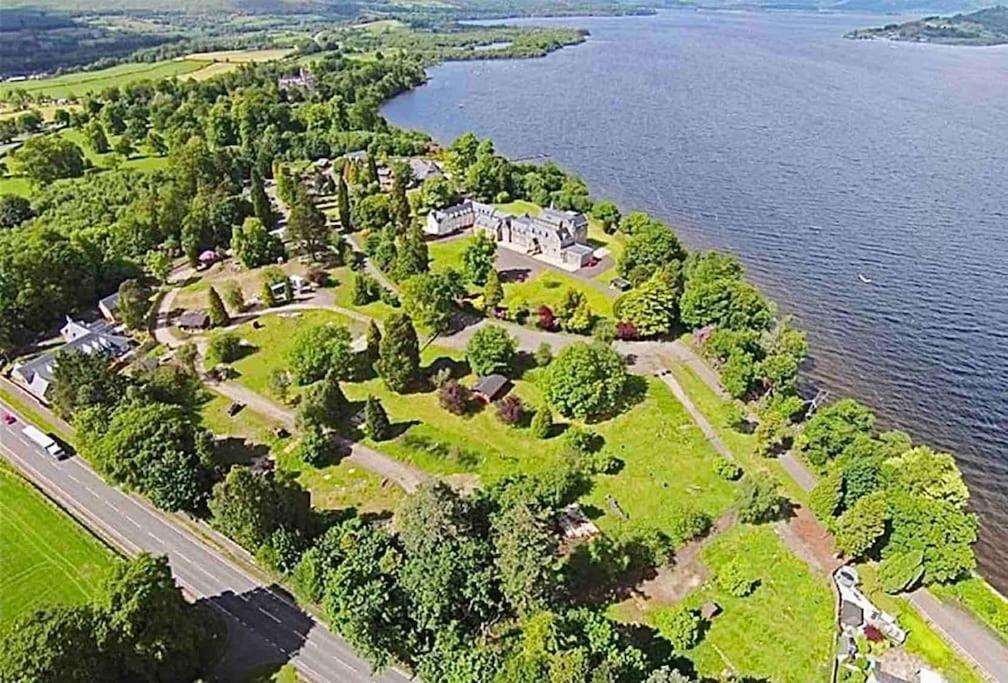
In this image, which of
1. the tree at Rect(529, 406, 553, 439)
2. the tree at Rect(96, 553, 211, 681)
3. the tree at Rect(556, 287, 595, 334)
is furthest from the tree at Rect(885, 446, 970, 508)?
the tree at Rect(96, 553, 211, 681)

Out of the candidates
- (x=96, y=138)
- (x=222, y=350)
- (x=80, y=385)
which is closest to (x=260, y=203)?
(x=222, y=350)

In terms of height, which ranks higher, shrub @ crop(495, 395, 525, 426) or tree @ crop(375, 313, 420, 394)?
tree @ crop(375, 313, 420, 394)

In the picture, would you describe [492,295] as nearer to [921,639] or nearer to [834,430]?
[834,430]

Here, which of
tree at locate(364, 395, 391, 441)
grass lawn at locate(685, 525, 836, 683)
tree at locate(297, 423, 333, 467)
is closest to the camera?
grass lawn at locate(685, 525, 836, 683)

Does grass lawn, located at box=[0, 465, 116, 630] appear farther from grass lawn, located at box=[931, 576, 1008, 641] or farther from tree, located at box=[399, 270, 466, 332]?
grass lawn, located at box=[931, 576, 1008, 641]

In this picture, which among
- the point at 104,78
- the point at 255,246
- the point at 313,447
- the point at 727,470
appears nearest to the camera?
the point at 727,470

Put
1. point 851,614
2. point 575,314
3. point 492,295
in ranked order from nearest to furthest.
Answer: point 851,614 → point 575,314 → point 492,295
